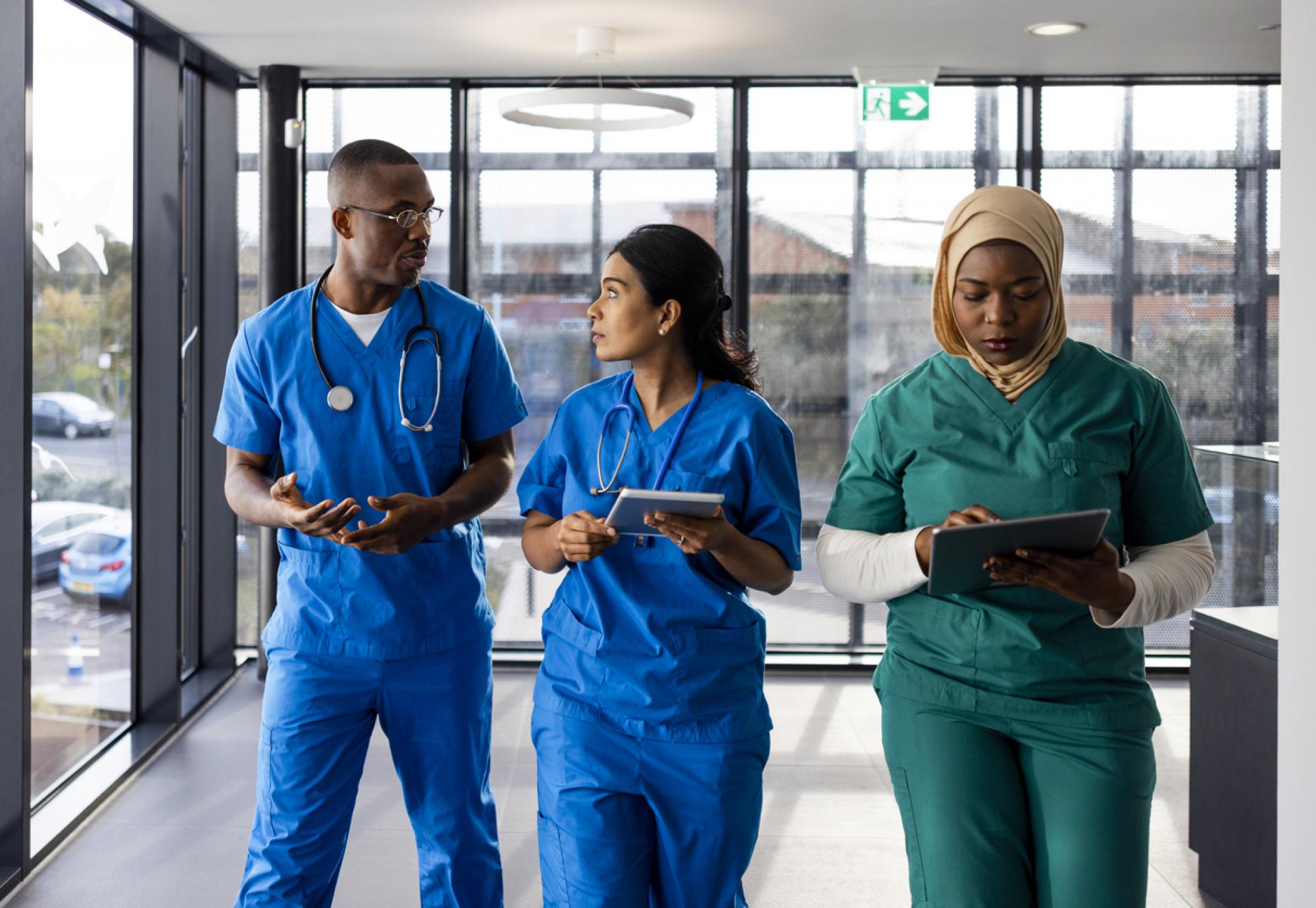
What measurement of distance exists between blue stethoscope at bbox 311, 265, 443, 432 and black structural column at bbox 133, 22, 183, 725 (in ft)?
7.39

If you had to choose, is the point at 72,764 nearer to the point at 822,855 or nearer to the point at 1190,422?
the point at 822,855

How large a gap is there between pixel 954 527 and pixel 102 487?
3.41m

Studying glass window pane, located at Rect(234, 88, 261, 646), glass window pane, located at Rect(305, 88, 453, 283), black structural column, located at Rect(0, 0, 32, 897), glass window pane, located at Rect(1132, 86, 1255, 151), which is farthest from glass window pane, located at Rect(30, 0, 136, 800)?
glass window pane, located at Rect(1132, 86, 1255, 151)

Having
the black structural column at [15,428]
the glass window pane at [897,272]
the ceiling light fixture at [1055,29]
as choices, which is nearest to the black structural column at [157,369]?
the black structural column at [15,428]

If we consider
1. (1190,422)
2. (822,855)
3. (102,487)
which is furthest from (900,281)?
(102,487)

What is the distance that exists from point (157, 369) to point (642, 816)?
3.18 m

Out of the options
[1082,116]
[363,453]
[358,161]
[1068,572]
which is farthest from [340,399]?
[1082,116]

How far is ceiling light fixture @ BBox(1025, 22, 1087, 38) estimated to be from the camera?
4328mm

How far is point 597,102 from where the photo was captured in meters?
4.24

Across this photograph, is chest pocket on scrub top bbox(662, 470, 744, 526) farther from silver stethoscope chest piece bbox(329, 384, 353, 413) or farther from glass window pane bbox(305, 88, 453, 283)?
glass window pane bbox(305, 88, 453, 283)

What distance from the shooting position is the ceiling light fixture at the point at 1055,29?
4.33m

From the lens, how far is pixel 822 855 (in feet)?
11.3

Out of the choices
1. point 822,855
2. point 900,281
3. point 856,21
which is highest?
point 856,21

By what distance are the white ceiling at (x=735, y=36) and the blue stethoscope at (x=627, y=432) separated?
7.91 ft
